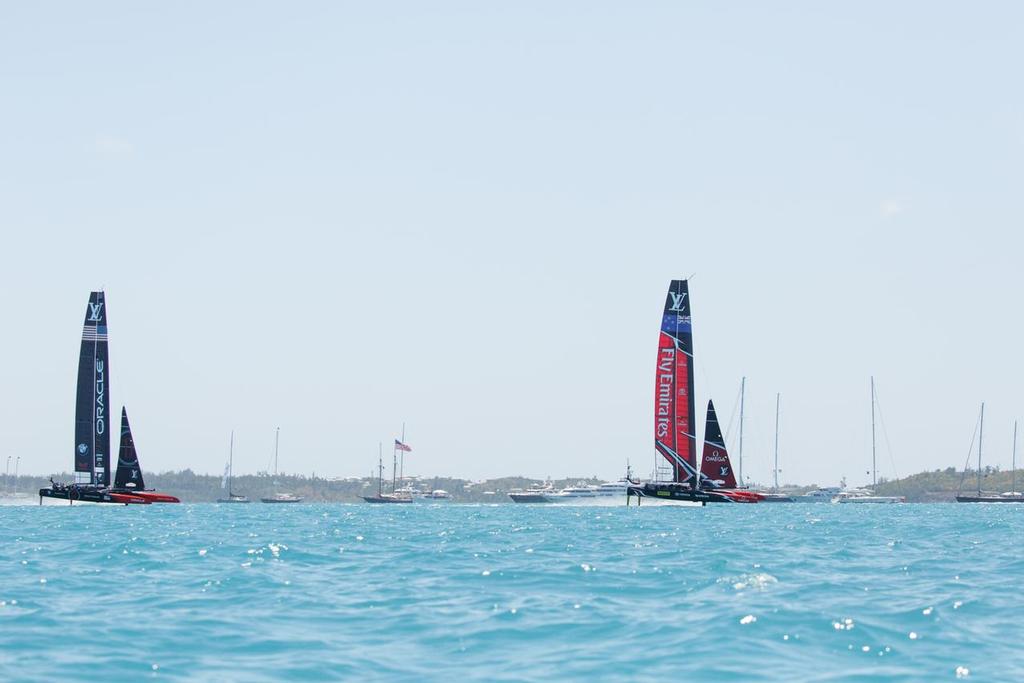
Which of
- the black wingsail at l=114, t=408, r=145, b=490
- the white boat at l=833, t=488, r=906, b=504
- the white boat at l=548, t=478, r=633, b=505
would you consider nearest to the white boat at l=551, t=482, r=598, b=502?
the white boat at l=548, t=478, r=633, b=505

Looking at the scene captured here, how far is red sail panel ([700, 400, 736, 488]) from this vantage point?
110m

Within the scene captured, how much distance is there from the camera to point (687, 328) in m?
105

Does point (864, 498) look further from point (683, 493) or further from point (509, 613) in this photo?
point (509, 613)

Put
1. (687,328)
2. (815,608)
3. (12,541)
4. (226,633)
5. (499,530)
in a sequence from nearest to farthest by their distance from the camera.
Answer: (226,633), (815,608), (12,541), (499,530), (687,328)

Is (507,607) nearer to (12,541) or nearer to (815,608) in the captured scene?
(815,608)

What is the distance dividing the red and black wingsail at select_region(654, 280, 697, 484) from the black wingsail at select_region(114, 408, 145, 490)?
45.5 metres

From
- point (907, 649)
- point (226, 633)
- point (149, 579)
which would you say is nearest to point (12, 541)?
point (149, 579)

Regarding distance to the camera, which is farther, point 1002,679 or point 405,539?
point 405,539

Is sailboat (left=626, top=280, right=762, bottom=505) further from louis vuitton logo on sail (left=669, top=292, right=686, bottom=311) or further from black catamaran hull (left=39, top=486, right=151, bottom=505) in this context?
black catamaran hull (left=39, top=486, right=151, bottom=505)

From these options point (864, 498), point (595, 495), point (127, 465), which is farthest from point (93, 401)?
point (864, 498)

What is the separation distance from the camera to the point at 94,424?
104500 mm

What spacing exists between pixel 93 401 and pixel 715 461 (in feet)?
180

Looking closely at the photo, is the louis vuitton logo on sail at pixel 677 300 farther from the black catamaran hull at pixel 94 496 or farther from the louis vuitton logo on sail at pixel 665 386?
the black catamaran hull at pixel 94 496

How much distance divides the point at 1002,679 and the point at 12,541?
3679cm
